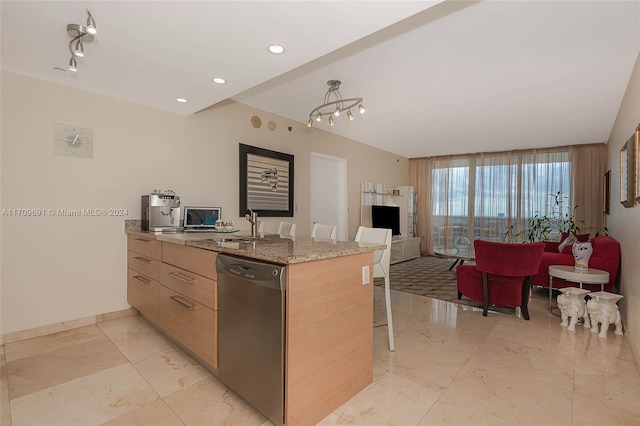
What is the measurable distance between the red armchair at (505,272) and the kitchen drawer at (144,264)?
320 centimetres

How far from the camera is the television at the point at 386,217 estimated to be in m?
6.30

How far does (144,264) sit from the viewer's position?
277cm

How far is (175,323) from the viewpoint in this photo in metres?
2.26

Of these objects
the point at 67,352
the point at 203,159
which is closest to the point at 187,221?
the point at 203,159

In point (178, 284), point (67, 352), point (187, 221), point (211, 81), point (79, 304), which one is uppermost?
point (211, 81)

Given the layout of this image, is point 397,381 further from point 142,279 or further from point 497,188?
point 497,188

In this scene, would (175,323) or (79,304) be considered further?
(79,304)

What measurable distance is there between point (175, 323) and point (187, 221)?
4.03 feet

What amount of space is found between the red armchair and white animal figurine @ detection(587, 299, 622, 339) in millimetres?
517

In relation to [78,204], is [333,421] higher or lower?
lower

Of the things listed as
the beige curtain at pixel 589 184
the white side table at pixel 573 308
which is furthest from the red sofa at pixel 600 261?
the beige curtain at pixel 589 184

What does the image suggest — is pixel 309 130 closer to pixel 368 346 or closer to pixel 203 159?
pixel 203 159

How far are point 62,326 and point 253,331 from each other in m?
2.42

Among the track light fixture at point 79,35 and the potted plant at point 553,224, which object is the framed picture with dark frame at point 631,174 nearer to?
the potted plant at point 553,224
